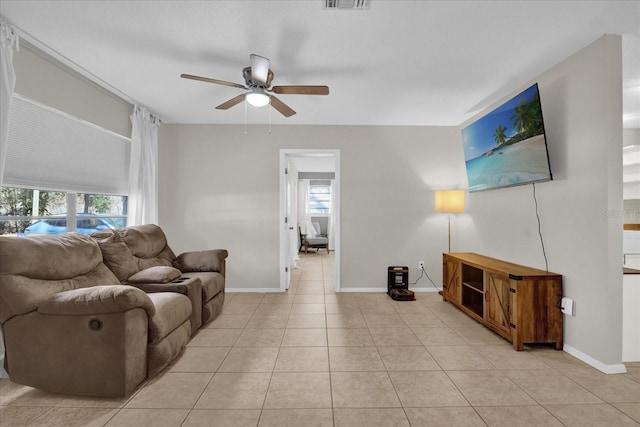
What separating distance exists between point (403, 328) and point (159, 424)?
2243mm

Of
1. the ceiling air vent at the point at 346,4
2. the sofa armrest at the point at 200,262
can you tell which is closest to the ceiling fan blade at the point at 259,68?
the ceiling air vent at the point at 346,4

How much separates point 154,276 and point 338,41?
8.55 ft

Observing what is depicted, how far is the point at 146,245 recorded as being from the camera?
10.1ft

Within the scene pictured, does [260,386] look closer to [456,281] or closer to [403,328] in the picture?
[403,328]

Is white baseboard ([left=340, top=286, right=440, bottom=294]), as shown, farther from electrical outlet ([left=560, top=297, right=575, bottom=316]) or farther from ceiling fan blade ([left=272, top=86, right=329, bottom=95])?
ceiling fan blade ([left=272, top=86, right=329, bottom=95])

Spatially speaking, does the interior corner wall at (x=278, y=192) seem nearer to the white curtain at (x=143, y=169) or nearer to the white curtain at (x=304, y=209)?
the white curtain at (x=143, y=169)

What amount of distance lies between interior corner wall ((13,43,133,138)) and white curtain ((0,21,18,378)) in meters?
0.20

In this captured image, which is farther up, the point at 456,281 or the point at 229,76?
the point at 229,76

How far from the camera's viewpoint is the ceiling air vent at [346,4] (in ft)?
5.98

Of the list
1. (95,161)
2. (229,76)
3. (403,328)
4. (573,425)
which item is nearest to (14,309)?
(95,161)

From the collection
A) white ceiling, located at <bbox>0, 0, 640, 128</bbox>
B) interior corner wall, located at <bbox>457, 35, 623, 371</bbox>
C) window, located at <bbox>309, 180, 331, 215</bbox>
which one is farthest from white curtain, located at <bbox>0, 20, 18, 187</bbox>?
window, located at <bbox>309, 180, 331, 215</bbox>

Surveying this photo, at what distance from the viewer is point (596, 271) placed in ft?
7.21

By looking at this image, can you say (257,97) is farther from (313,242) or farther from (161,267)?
(313,242)

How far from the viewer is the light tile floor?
1678 mm
